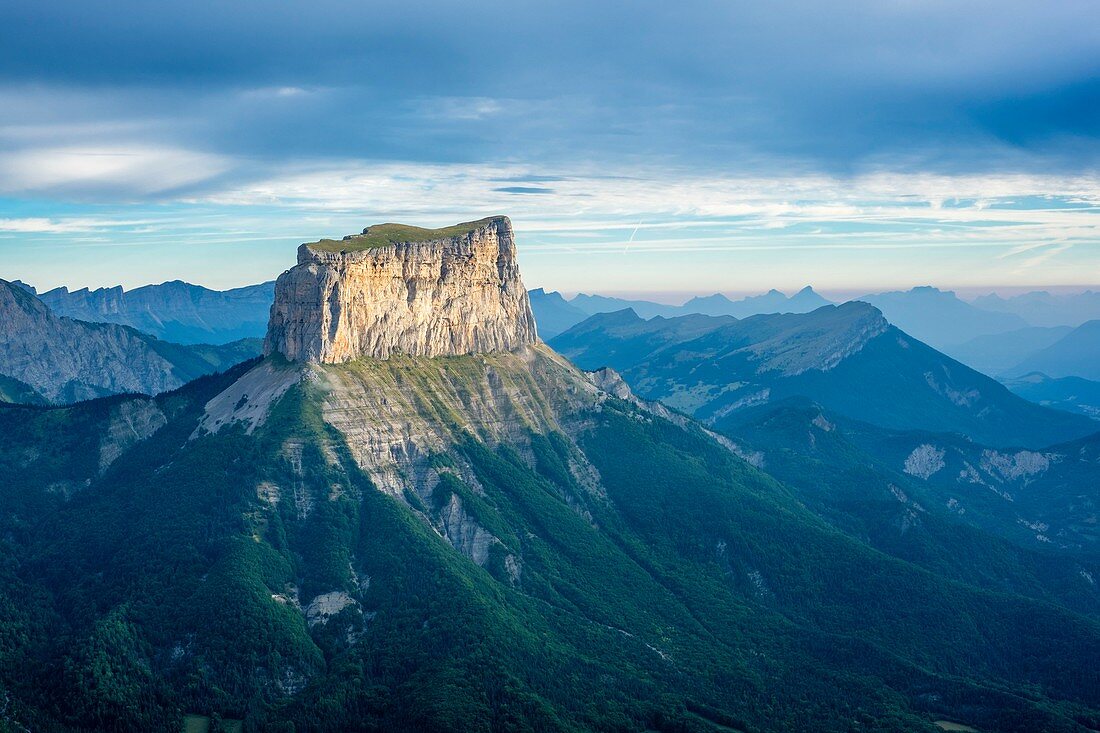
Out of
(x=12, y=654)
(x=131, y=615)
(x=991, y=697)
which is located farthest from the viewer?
(x=991, y=697)

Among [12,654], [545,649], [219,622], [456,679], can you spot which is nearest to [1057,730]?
[545,649]

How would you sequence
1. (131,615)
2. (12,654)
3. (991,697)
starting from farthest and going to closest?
(991,697) < (131,615) < (12,654)

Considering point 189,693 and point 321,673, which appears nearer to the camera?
point 189,693

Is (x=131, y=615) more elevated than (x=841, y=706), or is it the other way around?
(x=131, y=615)

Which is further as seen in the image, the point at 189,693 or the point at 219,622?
the point at 219,622

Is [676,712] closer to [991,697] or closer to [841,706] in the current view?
[841,706]

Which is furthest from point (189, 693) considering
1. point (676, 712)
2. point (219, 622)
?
point (676, 712)

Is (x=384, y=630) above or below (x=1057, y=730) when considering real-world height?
above

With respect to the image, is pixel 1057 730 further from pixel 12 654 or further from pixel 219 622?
pixel 12 654

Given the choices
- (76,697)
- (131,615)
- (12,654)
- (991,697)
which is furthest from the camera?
(991,697)
